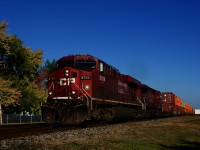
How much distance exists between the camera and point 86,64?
23391 millimetres

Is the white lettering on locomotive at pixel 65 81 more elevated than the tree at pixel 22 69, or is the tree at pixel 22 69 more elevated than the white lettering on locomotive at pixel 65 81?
the tree at pixel 22 69

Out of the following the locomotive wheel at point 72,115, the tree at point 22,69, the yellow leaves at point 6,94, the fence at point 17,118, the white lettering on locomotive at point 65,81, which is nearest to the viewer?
the locomotive wheel at point 72,115

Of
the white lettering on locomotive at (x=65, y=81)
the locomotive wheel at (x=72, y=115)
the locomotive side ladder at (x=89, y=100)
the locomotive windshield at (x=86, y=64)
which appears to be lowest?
the locomotive wheel at (x=72, y=115)

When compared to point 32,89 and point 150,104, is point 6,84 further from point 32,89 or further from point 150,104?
point 150,104

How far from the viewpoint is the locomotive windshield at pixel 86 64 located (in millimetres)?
23269

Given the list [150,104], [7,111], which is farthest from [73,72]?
[7,111]

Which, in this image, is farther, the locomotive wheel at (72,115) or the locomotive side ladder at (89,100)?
the locomotive side ladder at (89,100)

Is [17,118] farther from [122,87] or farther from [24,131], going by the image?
[24,131]

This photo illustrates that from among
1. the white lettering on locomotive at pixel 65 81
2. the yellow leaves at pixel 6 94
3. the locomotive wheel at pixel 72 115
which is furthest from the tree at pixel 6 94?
the locomotive wheel at pixel 72 115

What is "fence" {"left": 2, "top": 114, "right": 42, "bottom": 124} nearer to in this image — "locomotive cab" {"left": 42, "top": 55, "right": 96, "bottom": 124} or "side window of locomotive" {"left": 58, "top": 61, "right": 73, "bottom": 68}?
"side window of locomotive" {"left": 58, "top": 61, "right": 73, "bottom": 68}

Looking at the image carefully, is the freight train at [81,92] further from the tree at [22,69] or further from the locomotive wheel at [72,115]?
the tree at [22,69]

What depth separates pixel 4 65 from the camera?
40.8 m

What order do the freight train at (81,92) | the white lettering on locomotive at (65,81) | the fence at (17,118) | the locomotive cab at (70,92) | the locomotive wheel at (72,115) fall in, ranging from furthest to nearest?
the fence at (17,118), the white lettering on locomotive at (65,81), the freight train at (81,92), the locomotive cab at (70,92), the locomotive wheel at (72,115)

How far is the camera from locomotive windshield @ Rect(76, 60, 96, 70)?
76.3ft
